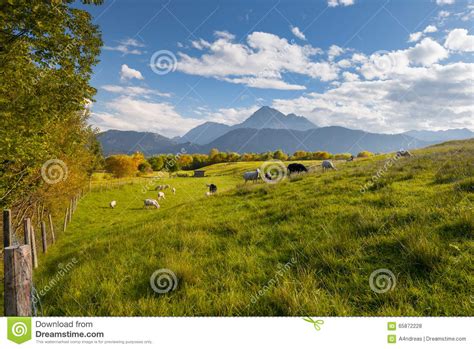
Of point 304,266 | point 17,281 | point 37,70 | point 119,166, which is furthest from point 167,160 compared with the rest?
point 304,266

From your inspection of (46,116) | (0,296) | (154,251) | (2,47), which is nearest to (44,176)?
(0,296)

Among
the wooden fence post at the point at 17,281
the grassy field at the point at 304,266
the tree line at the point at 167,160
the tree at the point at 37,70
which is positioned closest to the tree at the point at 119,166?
the tree line at the point at 167,160

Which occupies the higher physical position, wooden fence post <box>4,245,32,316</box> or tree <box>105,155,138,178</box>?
tree <box>105,155,138,178</box>

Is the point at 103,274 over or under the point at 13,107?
under

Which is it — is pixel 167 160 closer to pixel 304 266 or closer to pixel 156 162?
pixel 156 162

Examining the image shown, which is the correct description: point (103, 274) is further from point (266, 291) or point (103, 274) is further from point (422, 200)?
point (422, 200)

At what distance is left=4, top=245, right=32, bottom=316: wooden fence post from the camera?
3.79 metres

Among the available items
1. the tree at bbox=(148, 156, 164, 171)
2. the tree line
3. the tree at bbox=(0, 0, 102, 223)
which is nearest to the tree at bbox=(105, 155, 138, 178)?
the tree line

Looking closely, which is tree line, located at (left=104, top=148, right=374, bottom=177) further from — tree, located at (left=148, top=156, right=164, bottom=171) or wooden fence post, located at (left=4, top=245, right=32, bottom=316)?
wooden fence post, located at (left=4, top=245, right=32, bottom=316)

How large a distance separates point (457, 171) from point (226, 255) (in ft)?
39.3

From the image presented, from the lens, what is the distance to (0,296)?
7367mm

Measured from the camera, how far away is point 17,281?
3854 mm

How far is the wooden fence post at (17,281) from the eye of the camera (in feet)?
12.5
